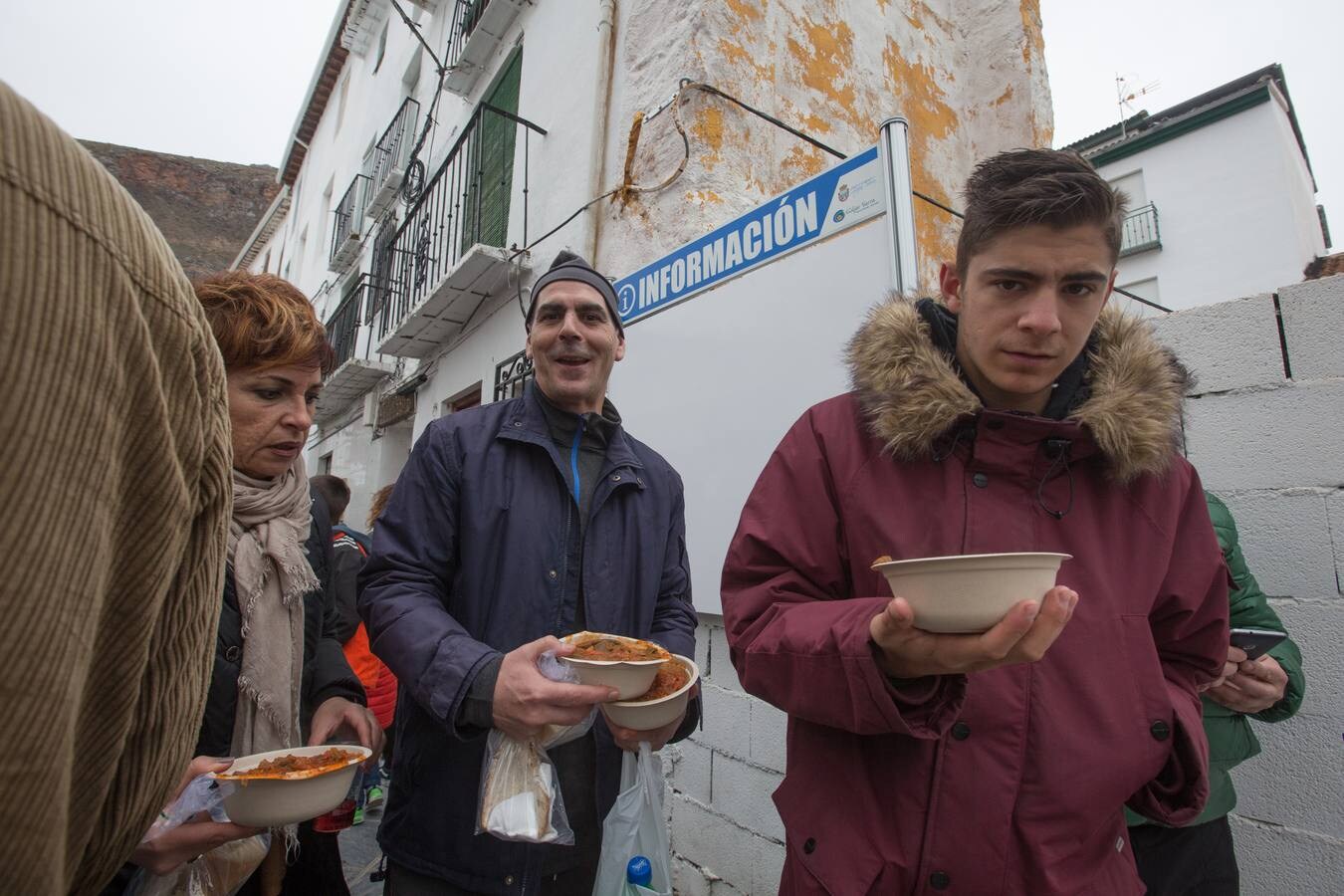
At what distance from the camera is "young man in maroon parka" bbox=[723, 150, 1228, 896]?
111 centimetres

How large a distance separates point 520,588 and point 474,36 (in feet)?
23.4

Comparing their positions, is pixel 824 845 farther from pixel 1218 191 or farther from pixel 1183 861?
pixel 1218 191

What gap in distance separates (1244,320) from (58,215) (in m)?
2.98

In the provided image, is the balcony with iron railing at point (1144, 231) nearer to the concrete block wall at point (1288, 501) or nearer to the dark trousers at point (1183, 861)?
the concrete block wall at point (1288, 501)

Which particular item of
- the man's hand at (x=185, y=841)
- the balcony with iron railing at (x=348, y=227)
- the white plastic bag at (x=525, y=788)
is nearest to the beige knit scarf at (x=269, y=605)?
the man's hand at (x=185, y=841)

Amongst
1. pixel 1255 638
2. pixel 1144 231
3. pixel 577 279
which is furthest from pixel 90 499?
pixel 1144 231

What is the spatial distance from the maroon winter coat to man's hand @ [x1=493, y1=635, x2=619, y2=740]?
12.9 inches

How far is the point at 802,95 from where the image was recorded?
4.23 metres

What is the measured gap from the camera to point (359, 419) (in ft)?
33.1

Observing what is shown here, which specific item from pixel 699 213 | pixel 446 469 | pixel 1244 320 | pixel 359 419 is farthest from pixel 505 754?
pixel 359 419

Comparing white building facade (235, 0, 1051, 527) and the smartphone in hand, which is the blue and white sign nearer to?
white building facade (235, 0, 1051, 527)

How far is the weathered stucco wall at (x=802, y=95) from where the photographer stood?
149 inches

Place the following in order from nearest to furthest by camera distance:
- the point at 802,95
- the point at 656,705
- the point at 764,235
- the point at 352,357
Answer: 1. the point at 656,705
2. the point at 764,235
3. the point at 802,95
4. the point at 352,357

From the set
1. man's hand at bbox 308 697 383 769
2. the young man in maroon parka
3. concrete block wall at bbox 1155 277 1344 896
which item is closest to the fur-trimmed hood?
the young man in maroon parka
